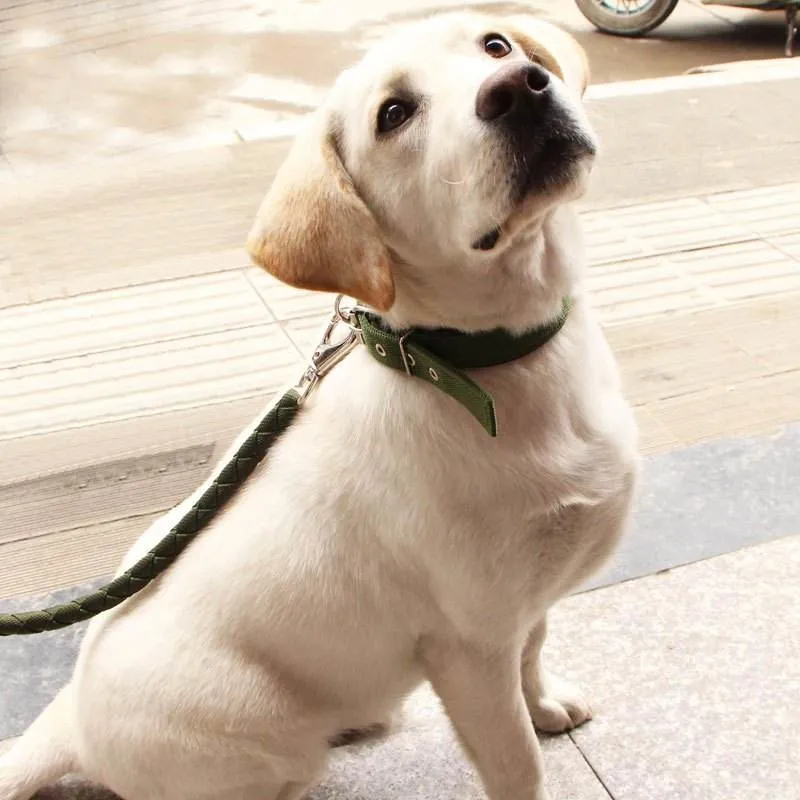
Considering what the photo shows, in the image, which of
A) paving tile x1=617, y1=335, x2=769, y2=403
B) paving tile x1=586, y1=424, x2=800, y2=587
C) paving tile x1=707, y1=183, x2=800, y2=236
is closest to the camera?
paving tile x1=586, y1=424, x2=800, y2=587

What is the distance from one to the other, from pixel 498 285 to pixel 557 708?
871 millimetres

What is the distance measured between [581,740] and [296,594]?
0.72m

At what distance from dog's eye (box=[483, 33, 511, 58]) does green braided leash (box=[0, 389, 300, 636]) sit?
566 millimetres

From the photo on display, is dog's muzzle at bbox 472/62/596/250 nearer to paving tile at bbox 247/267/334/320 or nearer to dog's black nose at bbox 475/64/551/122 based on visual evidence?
dog's black nose at bbox 475/64/551/122

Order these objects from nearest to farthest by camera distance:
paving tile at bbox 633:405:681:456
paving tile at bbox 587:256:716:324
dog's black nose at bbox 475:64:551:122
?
dog's black nose at bbox 475:64:551:122 → paving tile at bbox 633:405:681:456 → paving tile at bbox 587:256:716:324

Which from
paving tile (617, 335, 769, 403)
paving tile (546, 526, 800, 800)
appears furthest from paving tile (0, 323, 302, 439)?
paving tile (546, 526, 800, 800)

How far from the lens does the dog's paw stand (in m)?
1.91

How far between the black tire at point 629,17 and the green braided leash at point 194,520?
575cm

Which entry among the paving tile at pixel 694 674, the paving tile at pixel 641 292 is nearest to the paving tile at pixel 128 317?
the paving tile at pixel 641 292

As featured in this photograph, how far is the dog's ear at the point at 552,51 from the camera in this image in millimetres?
1507

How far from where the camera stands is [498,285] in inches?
56.6

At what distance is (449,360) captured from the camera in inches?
58.1

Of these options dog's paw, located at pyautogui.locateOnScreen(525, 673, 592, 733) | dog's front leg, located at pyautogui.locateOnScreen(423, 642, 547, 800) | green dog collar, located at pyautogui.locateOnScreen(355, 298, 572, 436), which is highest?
green dog collar, located at pyautogui.locateOnScreen(355, 298, 572, 436)

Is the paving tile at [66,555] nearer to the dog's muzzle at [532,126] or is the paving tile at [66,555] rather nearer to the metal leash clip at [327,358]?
the metal leash clip at [327,358]
